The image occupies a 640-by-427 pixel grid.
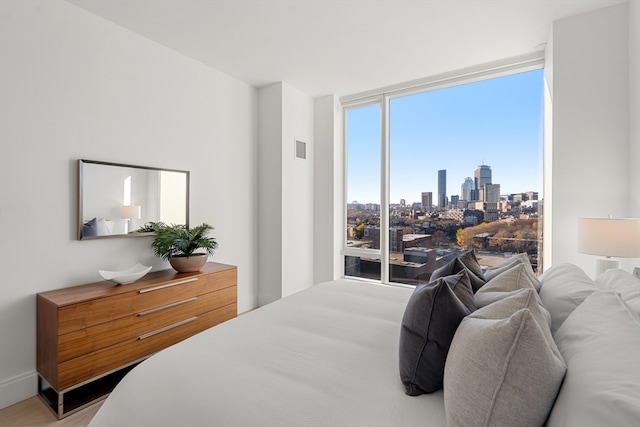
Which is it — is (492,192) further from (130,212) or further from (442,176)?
(130,212)

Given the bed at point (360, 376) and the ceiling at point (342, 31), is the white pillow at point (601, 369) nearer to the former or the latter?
the bed at point (360, 376)

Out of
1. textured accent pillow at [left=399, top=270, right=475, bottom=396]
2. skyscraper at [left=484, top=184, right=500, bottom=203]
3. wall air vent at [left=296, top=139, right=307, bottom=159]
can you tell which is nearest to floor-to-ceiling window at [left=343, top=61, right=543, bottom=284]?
skyscraper at [left=484, top=184, right=500, bottom=203]

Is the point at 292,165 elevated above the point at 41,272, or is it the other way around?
the point at 292,165

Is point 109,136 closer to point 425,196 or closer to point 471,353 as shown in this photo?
point 471,353

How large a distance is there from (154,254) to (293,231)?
161cm

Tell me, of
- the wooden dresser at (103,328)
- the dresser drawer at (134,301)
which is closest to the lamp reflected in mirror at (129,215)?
the wooden dresser at (103,328)

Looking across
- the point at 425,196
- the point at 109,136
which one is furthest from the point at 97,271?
the point at 425,196

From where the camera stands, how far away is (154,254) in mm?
2816

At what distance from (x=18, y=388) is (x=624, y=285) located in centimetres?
333

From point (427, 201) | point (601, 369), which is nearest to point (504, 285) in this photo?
point (601, 369)

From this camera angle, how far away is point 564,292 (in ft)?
4.01

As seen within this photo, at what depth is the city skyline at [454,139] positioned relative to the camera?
3242 mm

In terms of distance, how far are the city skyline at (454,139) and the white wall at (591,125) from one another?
69cm

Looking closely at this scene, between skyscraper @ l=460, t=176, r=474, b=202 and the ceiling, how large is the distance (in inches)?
49.2
